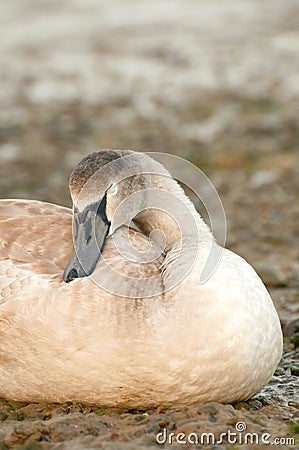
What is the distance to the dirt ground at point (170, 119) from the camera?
5520 millimetres

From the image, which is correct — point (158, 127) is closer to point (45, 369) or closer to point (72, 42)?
point (72, 42)

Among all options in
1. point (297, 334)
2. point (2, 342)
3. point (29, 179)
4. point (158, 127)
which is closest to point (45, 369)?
point (2, 342)

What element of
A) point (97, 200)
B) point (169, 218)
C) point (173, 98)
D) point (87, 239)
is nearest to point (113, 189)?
point (97, 200)

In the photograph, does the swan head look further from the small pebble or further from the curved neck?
the small pebble

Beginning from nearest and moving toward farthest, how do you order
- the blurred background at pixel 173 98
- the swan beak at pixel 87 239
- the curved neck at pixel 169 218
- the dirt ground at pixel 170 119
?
the dirt ground at pixel 170 119
the swan beak at pixel 87 239
the curved neck at pixel 169 218
the blurred background at pixel 173 98

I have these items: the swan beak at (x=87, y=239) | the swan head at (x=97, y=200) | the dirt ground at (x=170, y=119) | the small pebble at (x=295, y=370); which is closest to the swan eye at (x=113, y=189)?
the swan head at (x=97, y=200)

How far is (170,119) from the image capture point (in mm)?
13680

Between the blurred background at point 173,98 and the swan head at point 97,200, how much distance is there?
7.60 ft

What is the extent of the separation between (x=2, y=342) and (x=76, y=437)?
801 millimetres

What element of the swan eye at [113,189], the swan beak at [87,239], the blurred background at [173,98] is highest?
the swan eye at [113,189]

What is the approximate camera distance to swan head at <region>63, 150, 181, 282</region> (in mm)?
5754

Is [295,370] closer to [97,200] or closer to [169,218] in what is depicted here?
[169,218]

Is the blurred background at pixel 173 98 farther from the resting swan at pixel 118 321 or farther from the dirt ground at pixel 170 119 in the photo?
the resting swan at pixel 118 321

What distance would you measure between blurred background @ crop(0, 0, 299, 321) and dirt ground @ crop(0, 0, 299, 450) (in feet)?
0.09
